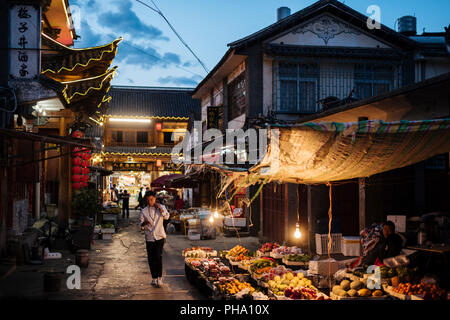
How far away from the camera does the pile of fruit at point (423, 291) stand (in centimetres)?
711

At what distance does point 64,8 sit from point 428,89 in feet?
47.5

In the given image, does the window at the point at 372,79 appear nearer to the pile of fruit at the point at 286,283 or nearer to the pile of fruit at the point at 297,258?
the pile of fruit at the point at 297,258

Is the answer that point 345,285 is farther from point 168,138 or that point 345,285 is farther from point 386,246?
point 168,138

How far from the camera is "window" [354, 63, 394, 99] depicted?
62.1 ft

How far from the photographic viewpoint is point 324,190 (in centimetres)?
1405

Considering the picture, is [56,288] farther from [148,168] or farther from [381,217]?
[148,168]

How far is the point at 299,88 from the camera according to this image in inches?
739

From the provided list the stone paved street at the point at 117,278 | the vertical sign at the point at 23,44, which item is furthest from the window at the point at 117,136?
the vertical sign at the point at 23,44

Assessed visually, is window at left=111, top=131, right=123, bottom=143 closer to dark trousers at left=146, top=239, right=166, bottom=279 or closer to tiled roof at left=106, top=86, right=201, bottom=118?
tiled roof at left=106, top=86, right=201, bottom=118

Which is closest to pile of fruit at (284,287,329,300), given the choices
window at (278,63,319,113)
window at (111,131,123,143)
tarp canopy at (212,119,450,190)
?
tarp canopy at (212,119,450,190)

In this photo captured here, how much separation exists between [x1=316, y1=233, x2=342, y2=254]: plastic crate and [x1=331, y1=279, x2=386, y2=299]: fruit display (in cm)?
483

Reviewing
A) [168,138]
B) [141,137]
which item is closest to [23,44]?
[141,137]

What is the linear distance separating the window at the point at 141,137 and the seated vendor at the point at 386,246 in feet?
121
